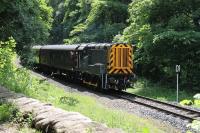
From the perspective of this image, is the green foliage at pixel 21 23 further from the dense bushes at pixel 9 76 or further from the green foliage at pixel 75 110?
the green foliage at pixel 75 110

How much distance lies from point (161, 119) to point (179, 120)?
0.64 m

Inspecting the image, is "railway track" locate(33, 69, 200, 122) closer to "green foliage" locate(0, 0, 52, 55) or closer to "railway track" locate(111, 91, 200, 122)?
"railway track" locate(111, 91, 200, 122)

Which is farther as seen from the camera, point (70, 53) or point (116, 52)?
point (70, 53)

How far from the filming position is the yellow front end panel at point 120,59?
24141 mm

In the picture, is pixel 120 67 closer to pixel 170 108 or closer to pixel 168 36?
pixel 168 36

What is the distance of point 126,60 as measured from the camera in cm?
2458

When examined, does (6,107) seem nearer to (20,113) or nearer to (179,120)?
(20,113)

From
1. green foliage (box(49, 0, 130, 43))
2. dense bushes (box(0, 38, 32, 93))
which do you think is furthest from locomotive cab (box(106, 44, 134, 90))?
green foliage (box(49, 0, 130, 43))

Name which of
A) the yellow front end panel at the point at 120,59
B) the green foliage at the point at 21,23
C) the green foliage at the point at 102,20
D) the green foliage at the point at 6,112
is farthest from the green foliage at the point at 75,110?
the green foliage at the point at 102,20

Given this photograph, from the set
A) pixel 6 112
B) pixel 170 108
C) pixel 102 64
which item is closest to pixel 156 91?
pixel 102 64

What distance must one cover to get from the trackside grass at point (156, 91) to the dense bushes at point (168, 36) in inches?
32.7

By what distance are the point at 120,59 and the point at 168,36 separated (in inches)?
110

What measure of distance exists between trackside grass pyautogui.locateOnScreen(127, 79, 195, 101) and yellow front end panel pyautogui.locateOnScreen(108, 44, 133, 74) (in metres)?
1.47

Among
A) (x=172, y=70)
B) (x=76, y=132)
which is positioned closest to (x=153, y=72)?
(x=172, y=70)
